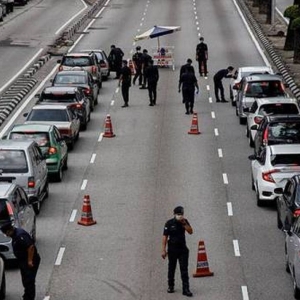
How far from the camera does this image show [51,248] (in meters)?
23.5

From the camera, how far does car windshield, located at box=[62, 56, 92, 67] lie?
48188mm

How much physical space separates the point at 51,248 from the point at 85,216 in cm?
225

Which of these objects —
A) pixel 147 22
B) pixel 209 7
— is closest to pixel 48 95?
pixel 147 22

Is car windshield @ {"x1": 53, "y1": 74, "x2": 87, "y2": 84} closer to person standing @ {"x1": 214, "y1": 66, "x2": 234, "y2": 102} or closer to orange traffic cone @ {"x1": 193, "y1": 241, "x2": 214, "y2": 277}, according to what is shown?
person standing @ {"x1": 214, "y1": 66, "x2": 234, "y2": 102}

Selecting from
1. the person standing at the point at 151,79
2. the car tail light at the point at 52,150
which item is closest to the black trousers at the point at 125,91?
the person standing at the point at 151,79

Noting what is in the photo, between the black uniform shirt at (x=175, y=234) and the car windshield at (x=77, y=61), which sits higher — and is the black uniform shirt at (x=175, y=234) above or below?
above

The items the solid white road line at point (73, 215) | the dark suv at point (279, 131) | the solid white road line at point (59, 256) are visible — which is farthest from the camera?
the dark suv at point (279, 131)

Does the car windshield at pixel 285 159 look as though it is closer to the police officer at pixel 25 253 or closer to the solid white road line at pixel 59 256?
the solid white road line at pixel 59 256

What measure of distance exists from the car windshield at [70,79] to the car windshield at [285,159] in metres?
16.8

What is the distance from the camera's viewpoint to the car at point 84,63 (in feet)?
157

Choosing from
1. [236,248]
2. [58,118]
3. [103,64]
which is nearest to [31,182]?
[236,248]

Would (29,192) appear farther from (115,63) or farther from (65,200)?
(115,63)

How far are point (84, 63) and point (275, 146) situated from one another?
2146cm

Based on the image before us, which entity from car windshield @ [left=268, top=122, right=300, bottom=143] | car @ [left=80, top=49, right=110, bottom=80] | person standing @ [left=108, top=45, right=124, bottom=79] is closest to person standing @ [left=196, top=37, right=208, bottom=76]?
person standing @ [left=108, top=45, right=124, bottom=79]
